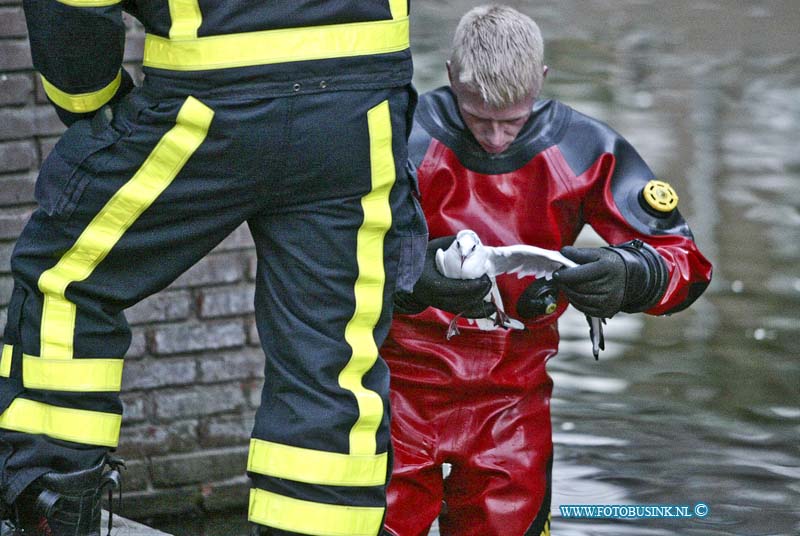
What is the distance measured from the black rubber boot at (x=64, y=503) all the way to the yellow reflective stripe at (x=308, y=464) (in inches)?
11.8

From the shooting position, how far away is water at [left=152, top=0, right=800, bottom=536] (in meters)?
4.83

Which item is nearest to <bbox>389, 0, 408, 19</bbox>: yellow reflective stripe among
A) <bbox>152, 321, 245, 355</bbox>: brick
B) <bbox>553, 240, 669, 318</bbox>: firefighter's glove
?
<bbox>553, 240, 669, 318</bbox>: firefighter's glove

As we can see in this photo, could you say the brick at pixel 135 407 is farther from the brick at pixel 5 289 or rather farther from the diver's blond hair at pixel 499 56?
the diver's blond hair at pixel 499 56

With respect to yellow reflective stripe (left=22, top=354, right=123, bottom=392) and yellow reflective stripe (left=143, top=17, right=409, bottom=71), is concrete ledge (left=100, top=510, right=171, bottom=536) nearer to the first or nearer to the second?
yellow reflective stripe (left=22, top=354, right=123, bottom=392)

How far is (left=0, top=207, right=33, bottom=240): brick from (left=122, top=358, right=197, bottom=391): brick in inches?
21.1

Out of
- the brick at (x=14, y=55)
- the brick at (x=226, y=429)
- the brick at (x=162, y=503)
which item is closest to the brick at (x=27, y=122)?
the brick at (x=14, y=55)

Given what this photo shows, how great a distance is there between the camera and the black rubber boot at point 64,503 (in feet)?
9.33

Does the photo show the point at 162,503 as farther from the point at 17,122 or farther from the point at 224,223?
the point at 224,223

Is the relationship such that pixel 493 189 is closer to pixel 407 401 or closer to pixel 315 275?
pixel 407 401

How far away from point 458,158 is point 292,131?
3.02 ft

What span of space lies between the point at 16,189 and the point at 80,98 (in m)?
1.41

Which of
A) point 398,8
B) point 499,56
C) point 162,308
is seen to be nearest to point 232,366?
point 162,308

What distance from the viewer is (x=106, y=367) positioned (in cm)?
286

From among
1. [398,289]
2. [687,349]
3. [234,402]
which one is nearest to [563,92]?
[687,349]
